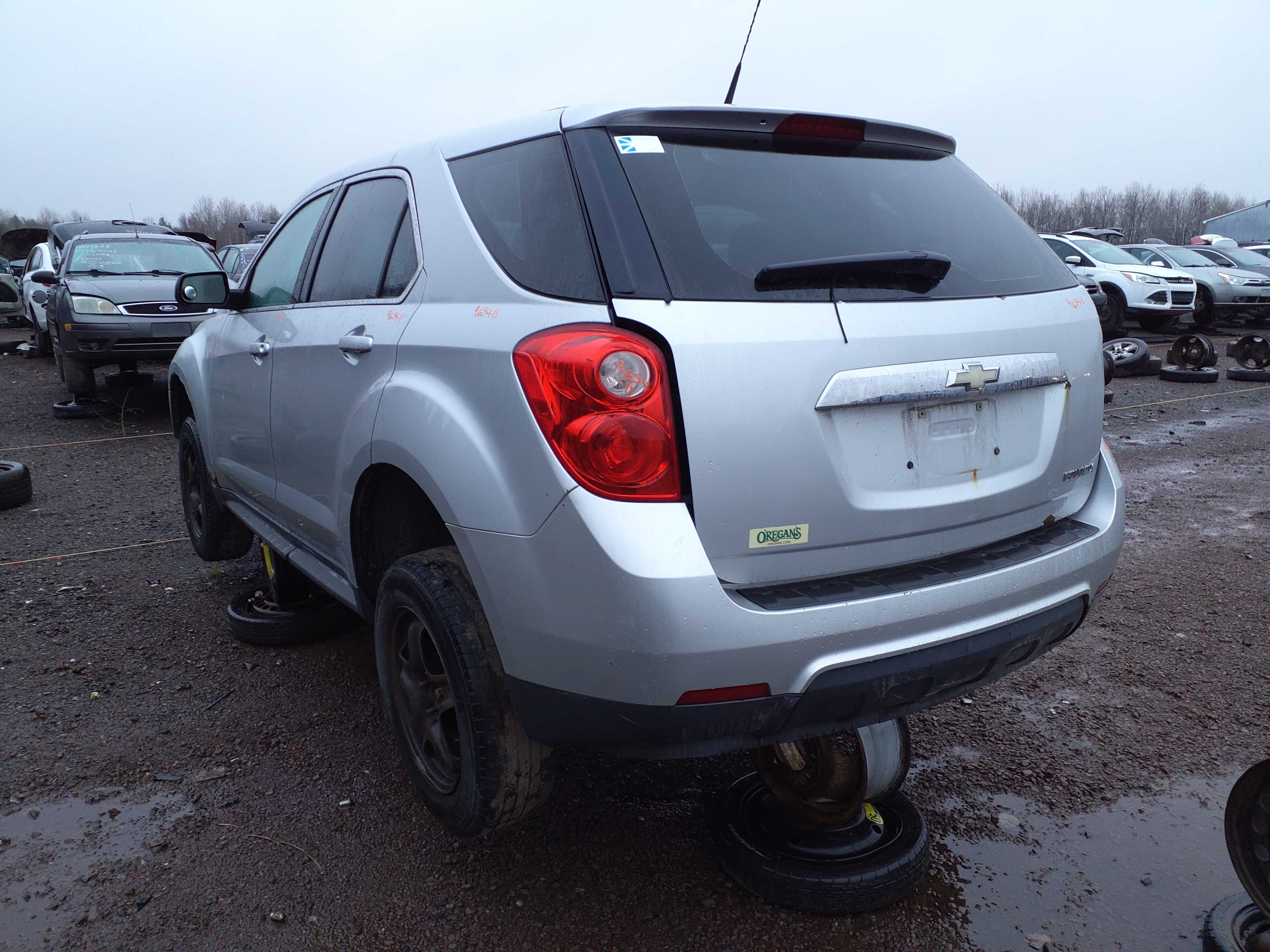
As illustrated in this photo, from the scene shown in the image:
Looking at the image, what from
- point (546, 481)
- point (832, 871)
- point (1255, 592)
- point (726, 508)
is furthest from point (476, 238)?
point (1255, 592)

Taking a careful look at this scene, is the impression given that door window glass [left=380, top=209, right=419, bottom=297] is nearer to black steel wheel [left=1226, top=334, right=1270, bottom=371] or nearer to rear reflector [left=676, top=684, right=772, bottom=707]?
rear reflector [left=676, top=684, right=772, bottom=707]

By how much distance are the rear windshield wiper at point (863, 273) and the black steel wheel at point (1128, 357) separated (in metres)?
11.0

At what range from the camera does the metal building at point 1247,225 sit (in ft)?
155

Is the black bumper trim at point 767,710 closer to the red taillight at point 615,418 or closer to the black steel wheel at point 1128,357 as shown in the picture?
the red taillight at point 615,418

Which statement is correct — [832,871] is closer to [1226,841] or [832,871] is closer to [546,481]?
[1226,841]

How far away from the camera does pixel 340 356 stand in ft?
8.97

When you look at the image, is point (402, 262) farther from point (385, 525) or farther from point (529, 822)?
point (529, 822)

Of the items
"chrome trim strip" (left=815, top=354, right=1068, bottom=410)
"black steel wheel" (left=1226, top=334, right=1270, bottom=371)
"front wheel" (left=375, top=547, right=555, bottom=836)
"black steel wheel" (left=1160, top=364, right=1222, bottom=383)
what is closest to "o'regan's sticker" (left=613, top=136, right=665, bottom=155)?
"chrome trim strip" (left=815, top=354, right=1068, bottom=410)

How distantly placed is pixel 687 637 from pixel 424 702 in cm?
105

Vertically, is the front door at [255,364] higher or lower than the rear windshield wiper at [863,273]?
lower

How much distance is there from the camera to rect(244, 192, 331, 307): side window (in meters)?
3.40

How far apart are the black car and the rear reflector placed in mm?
8083

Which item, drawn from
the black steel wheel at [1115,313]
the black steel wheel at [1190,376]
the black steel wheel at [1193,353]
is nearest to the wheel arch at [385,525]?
the black steel wheel at [1190,376]

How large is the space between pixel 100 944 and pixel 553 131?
214cm
